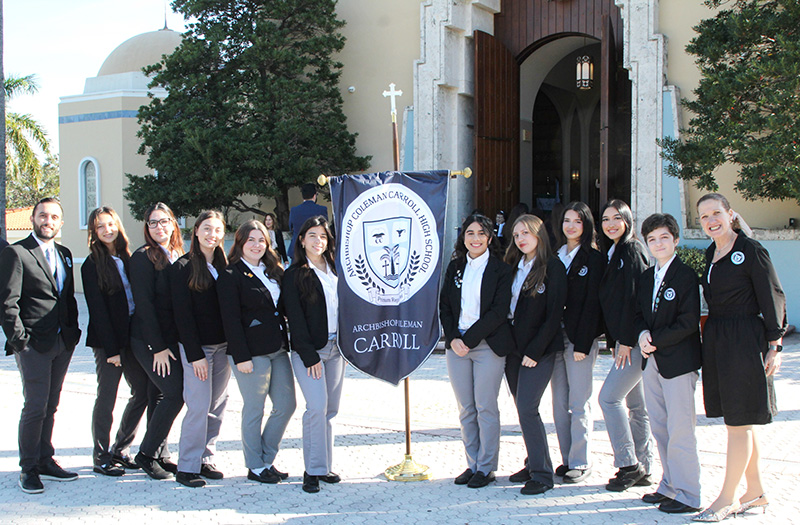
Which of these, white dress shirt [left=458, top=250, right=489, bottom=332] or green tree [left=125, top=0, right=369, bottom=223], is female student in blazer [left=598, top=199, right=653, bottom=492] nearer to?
white dress shirt [left=458, top=250, right=489, bottom=332]

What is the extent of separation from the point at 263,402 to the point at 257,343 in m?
0.42

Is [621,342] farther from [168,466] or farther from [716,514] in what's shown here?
[168,466]

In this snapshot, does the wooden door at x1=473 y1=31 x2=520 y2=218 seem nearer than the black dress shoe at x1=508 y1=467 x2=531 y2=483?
No

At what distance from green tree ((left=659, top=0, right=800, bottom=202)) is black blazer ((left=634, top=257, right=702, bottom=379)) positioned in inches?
230

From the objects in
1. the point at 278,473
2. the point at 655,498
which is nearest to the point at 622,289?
the point at 655,498

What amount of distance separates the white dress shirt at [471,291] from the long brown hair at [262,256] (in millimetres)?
1246

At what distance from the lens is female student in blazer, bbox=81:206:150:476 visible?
497cm

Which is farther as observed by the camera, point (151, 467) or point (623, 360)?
point (151, 467)

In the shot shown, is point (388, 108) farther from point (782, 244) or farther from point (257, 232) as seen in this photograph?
point (257, 232)

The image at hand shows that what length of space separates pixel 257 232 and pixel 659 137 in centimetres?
826

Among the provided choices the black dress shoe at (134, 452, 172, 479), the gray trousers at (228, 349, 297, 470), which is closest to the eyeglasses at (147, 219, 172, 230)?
the gray trousers at (228, 349, 297, 470)

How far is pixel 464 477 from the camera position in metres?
4.75

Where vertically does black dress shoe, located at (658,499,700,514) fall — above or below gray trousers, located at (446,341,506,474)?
below

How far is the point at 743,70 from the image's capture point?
951cm
